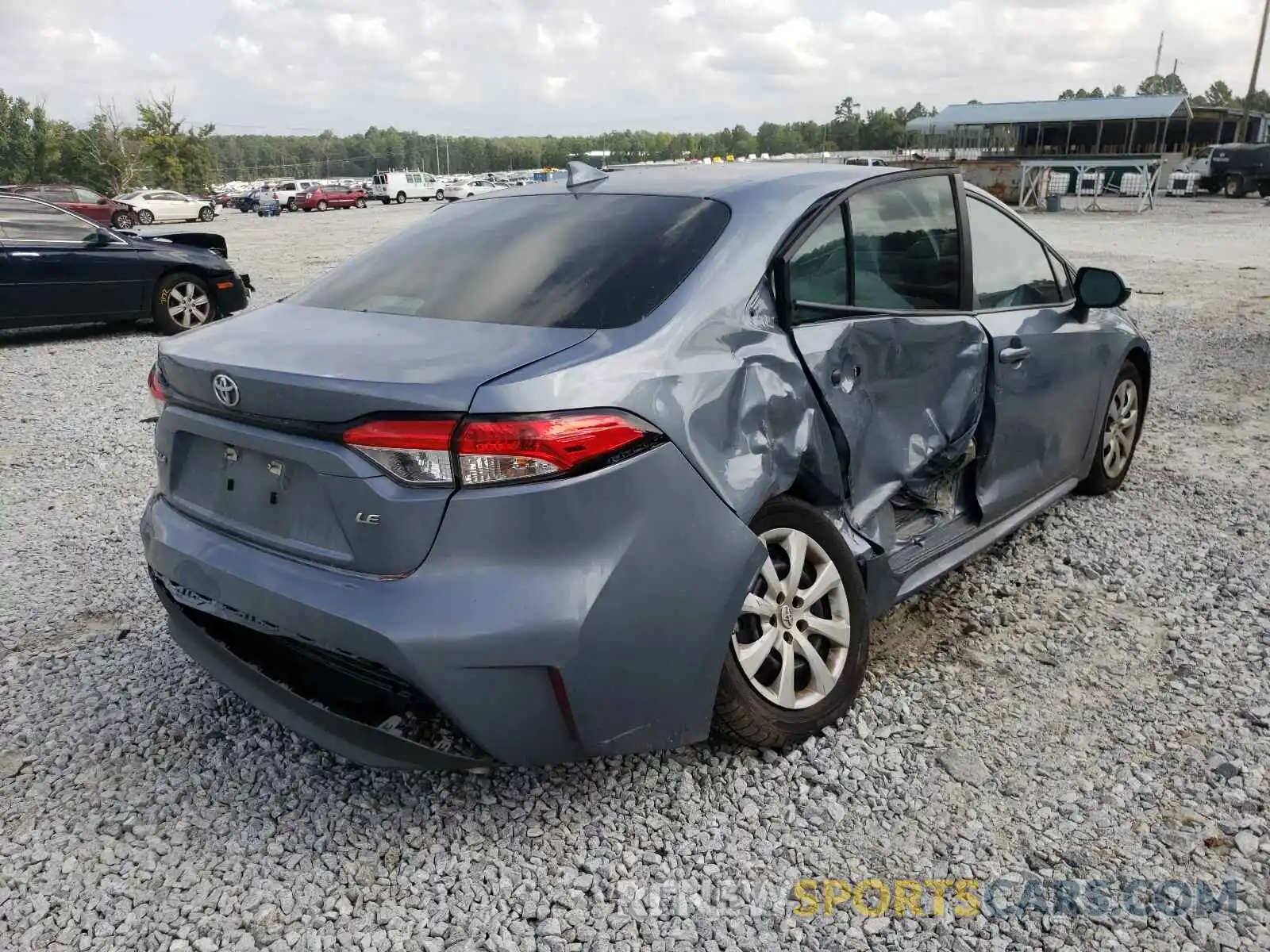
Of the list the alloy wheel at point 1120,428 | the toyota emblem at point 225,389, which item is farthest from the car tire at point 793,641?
the alloy wheel at point 1120,428

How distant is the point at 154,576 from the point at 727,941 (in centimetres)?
186

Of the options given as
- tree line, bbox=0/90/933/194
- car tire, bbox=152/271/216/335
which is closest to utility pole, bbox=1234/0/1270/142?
tree line, bbox=0/90/933/194

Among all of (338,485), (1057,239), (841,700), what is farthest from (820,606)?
(1057,239)

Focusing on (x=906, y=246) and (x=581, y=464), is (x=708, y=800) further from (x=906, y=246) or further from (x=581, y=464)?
(x=906, y=246)

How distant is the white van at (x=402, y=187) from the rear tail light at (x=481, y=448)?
55116 millimetres

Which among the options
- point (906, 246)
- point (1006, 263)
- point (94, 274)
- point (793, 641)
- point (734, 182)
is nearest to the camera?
point (793, 641)

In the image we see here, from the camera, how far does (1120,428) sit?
16.0 feet

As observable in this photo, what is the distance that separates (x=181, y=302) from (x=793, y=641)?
9620 millimetres

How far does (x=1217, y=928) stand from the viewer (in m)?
2.15

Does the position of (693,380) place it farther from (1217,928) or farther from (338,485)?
(1217,928)

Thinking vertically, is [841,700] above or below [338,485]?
below

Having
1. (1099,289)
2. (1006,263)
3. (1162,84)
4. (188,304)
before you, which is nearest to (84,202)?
(188,304)

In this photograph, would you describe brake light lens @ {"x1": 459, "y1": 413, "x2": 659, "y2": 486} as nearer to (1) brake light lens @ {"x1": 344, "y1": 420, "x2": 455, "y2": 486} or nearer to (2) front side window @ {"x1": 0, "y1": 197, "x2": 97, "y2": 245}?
(1) brake light lens @ {"x1": 344, "y1": 420, "x2": 455, "y2": 486}

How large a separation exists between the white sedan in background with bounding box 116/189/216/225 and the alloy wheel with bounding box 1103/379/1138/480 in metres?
41.8
